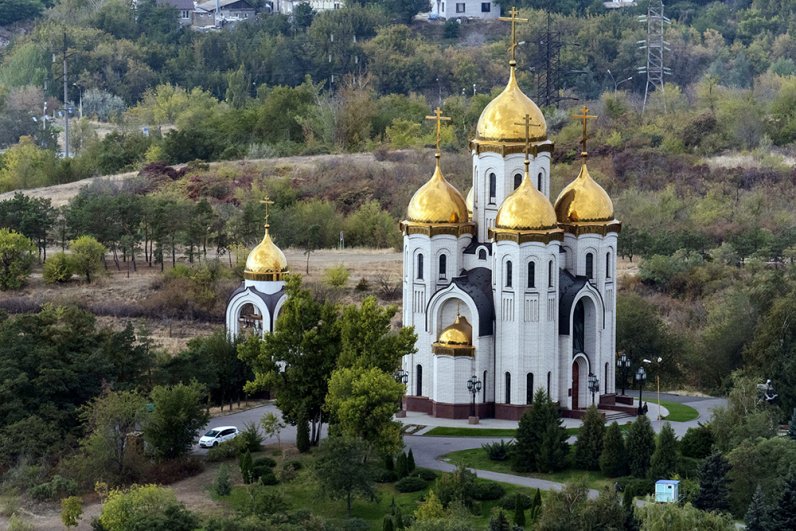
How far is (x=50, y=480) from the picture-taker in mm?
56062

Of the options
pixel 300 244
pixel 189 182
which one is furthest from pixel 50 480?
pixel 189 182

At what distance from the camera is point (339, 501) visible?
178 feet

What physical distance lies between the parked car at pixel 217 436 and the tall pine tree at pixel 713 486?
42.5 feet

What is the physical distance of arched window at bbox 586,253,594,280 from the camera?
60656 mm

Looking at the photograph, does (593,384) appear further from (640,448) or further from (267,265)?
(267,265)

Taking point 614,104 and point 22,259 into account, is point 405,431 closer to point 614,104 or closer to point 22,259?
point 22,259

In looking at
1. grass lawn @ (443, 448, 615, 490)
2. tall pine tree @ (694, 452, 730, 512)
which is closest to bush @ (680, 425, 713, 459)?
grass lawn @ (443, 448, 615, 490)

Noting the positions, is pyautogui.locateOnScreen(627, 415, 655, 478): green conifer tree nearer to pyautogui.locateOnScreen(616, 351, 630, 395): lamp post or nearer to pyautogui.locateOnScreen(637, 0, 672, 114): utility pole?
pyautogui.locateOnScreen(616, 351, 630, 395): lamp post

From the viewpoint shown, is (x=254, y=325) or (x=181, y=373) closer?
(x=181, y=373)

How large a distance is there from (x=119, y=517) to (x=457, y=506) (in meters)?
7.32

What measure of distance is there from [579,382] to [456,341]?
3.48 metres

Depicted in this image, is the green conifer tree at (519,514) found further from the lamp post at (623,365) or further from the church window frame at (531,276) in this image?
the lamp post at (623,365)

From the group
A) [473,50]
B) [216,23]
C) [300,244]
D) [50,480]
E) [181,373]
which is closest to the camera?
[50,480]

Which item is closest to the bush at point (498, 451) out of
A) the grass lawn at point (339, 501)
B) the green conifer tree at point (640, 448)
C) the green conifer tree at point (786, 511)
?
the grass lawn at point (339, 501)
